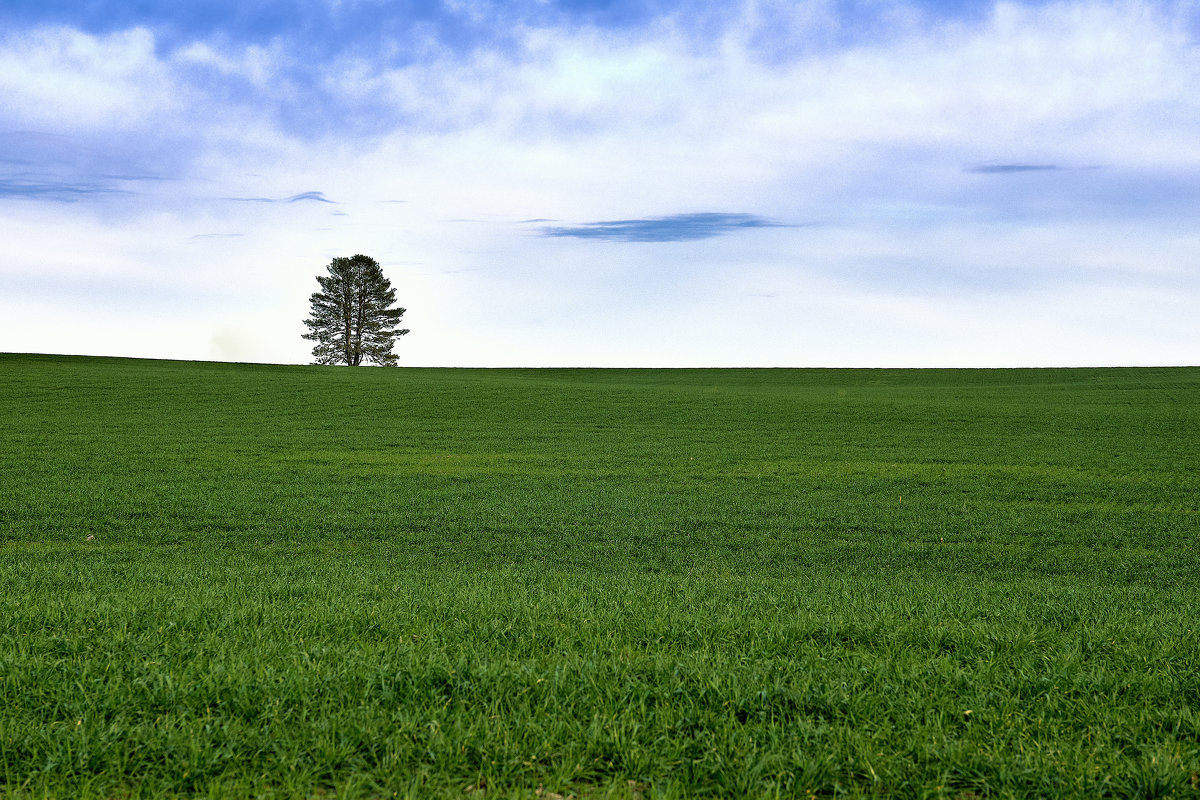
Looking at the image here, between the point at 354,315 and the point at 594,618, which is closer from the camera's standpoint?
the point at 594,618

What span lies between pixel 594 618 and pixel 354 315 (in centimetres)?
6141

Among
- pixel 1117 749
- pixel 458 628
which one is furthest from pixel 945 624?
pixel 458 628

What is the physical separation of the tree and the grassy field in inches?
1754

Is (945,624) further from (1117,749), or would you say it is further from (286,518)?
(286,518)

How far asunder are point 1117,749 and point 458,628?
3.37 m

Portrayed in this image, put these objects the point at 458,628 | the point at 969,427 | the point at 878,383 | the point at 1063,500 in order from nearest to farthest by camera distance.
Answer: the point at 458,628
the point at 1063,500
the point at 969,427
the point at 878,383

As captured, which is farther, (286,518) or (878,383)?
(878,383)

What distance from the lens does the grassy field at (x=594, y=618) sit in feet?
11.0

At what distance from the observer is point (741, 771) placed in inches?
129

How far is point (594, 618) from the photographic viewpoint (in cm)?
523

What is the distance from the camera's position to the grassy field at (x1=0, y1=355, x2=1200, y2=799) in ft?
11.0

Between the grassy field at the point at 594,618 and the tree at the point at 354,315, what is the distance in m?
44.6

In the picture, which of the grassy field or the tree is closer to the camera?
the grassy field

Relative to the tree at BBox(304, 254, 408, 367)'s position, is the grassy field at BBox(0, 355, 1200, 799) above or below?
below
